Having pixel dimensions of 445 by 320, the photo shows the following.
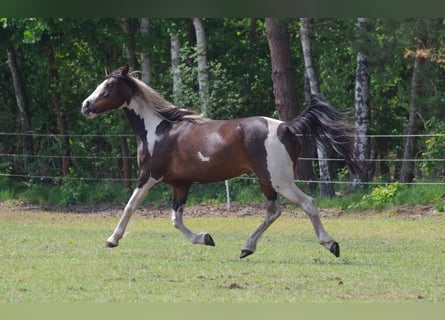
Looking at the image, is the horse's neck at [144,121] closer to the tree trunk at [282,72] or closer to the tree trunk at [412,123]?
the tree trunk at [282,72]

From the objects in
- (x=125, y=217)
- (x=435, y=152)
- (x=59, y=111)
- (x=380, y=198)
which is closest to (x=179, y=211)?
(x=125, y=217)

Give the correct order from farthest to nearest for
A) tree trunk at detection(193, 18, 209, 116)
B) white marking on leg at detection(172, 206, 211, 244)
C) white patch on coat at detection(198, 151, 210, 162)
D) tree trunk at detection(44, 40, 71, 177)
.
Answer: tree trunk at detection(44, 40, 71, 177)
tree trunk at detection(193, 18, 209, 116)
white marking on leg at detection(172, 206, 211, 244)
white patch on coat at detection(198, 151, 210, 162)

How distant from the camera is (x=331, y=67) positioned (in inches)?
945

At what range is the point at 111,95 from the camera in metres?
10.5

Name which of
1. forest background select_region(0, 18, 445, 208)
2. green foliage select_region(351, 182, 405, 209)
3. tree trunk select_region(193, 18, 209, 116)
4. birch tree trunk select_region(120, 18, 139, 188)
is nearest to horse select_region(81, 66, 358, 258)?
green foliage select_region(351, 182, 405, 209)

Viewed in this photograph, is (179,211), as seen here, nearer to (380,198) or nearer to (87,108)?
(87,108)

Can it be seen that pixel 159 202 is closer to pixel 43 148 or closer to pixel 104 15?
pixel 43 148

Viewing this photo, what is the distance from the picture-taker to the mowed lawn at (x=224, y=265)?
6.70 metres

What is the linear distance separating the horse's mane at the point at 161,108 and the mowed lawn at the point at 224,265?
4.80 feet

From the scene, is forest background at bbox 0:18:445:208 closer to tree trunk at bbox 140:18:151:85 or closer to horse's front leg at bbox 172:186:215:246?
tree trunk at bbox 140:18:151:85

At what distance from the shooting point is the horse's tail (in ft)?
31.8

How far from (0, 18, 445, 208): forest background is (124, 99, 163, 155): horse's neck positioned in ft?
24.1

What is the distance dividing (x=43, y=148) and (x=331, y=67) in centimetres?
757

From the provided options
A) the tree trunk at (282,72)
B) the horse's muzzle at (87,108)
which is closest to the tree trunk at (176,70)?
the tree trunk at (282,72)
